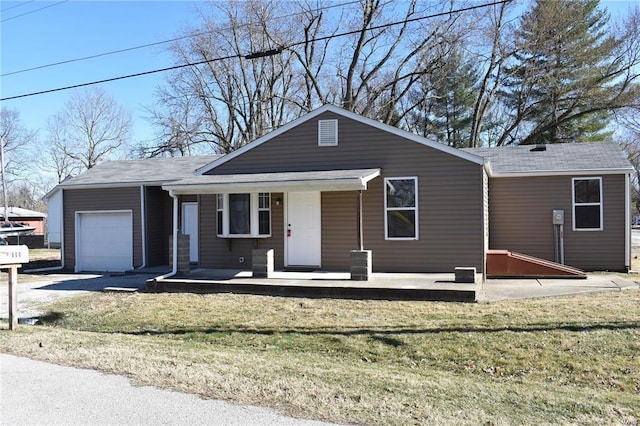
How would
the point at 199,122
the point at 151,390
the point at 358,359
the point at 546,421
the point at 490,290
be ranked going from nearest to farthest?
the point at 546,421 < the point at 151,390 < the point at 358,359 < the point at 490,290 < the point at 199,122

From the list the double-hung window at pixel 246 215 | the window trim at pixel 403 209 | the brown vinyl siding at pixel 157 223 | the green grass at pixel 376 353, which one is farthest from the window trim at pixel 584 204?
the brown vinyl siding at pixel 157 223

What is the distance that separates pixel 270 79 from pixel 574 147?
21479 millimetres

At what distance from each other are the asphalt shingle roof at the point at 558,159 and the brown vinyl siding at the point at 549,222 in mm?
292

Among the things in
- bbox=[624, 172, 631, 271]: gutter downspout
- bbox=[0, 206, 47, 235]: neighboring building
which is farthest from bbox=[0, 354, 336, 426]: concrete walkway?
bbox=[0, 206, 47, 235]: neighboring building

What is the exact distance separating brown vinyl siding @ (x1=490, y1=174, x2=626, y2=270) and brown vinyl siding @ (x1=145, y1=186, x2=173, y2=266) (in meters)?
10.4

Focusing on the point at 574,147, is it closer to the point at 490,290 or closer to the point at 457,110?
the point at 490,290

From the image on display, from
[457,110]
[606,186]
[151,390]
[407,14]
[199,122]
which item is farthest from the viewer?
[199,122]

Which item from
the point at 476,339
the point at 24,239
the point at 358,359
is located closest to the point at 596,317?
the point at 476,339

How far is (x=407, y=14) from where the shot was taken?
2711 cm

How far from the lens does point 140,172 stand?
1769 cm

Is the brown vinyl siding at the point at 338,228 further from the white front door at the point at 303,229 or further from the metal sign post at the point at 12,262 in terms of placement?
the metal sign post at the point at 12,262

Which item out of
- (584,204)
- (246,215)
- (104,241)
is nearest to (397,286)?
(246,215)

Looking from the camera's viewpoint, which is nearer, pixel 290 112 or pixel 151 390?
pixel 151 390

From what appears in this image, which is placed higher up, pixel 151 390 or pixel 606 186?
pixel 606 186
